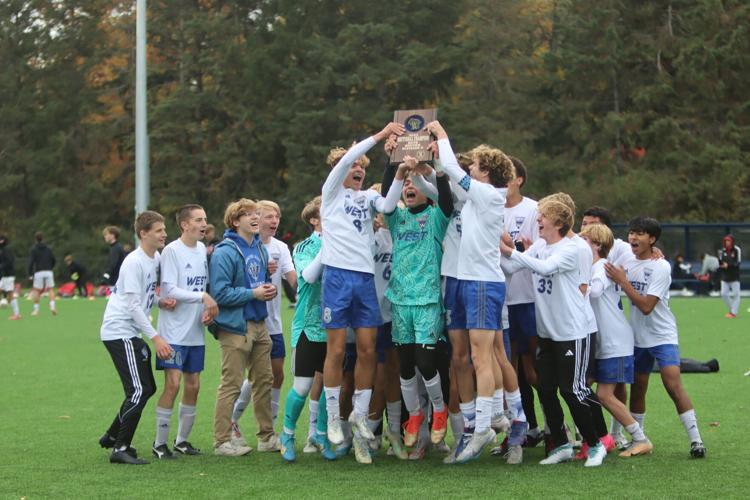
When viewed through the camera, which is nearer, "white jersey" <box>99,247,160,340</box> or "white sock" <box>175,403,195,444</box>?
"white jersey" <box>99,247,160,340</box>

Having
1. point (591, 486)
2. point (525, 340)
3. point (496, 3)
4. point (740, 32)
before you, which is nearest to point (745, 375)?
point (525, 340)

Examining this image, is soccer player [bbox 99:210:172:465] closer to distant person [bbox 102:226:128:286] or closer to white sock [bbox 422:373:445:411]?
white sock [bbox 422:373:445:411]

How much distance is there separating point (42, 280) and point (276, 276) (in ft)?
59.4

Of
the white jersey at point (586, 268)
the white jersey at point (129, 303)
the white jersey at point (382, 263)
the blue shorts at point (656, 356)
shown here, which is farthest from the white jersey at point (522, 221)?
the white jersey at point (129, 303)

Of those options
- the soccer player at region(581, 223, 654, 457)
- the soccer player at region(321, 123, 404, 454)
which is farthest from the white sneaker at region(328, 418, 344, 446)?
the soccer player at region(581, 223, 654, 457)

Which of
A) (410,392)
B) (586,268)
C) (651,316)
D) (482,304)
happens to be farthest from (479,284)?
(651,316)

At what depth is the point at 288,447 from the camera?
8070mm

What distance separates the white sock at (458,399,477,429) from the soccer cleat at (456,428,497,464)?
14cm

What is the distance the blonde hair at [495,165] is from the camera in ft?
25.8

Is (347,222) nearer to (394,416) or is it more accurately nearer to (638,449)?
(394,416)

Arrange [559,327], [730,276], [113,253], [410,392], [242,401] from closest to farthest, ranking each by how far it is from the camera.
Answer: [559,327], [410,392], [242,401], [113,253], [730,276]

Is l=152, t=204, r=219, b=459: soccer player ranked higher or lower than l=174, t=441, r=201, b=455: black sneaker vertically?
higher

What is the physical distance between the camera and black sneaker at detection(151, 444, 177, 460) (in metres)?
8.20

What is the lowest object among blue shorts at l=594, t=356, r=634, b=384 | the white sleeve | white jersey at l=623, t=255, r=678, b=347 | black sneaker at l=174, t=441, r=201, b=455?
black sneaker at l=174, t=441, r=201, b=455
